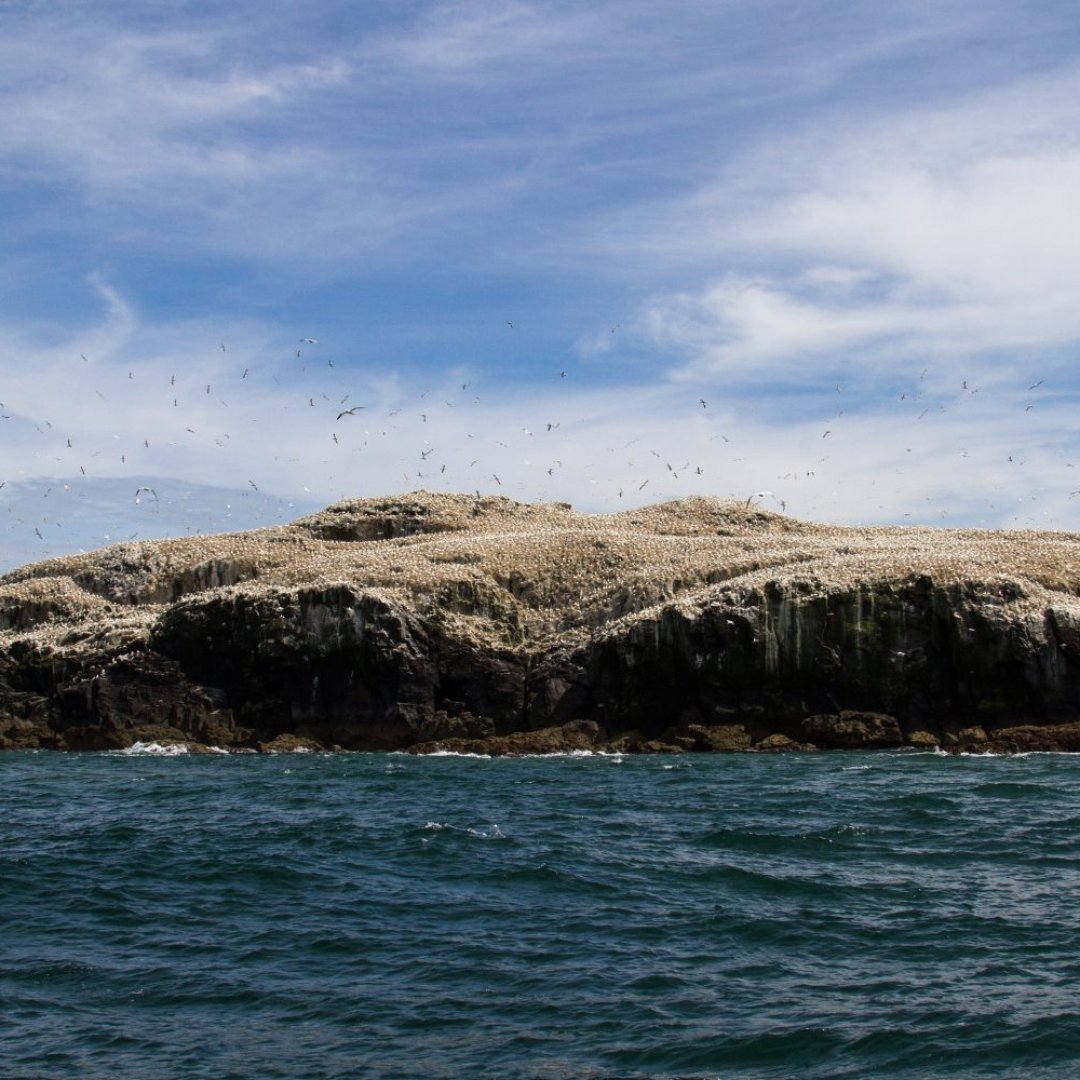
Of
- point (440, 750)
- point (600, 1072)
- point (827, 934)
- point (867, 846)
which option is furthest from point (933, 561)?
point (600, 1072)

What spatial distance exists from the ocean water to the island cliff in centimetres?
1741

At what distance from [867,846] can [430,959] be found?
11.4 meters

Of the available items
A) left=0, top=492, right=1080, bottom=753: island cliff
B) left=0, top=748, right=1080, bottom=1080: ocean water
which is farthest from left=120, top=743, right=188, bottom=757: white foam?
left=0, top=748, right=1080, bottom=1080: ocean water

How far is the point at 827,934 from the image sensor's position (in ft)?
69.2

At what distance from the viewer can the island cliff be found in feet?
179

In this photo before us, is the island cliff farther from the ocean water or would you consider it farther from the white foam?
the ocean water

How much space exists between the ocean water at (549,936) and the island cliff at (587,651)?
1741 cm

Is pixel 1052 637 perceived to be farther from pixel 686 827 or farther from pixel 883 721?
pixel 686 827

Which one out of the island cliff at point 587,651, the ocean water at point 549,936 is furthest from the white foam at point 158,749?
the ocean water at point 549,936

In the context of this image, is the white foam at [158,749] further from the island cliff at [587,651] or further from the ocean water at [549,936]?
the ocean water at [549,936]

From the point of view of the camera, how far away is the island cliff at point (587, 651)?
54500mm

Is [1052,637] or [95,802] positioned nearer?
[95,802]

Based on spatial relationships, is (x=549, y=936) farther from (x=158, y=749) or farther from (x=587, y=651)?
(x=158, y=749)

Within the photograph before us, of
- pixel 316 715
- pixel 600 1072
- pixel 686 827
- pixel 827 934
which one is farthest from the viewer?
pixel 316 715
